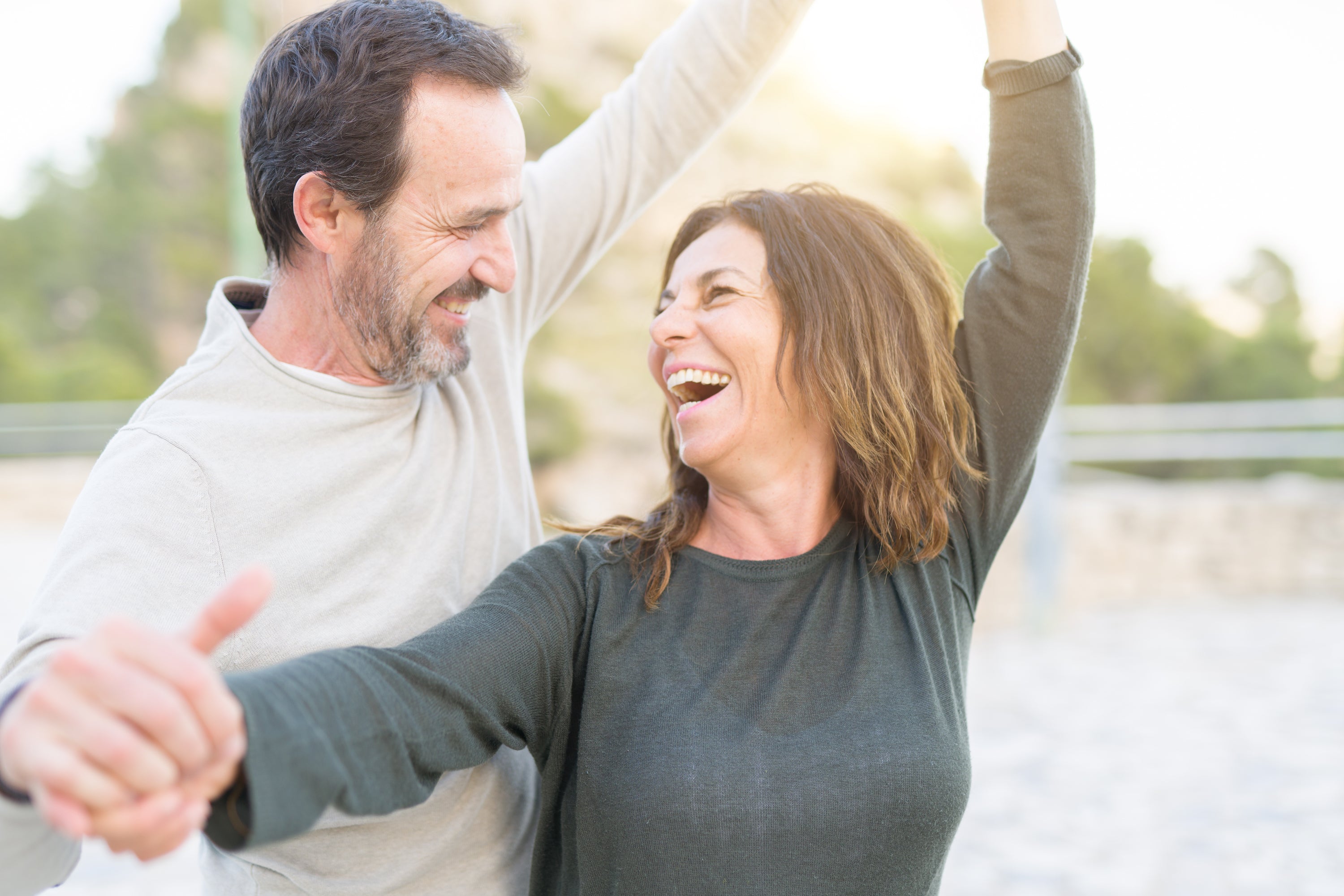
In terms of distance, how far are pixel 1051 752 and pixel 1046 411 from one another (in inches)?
136

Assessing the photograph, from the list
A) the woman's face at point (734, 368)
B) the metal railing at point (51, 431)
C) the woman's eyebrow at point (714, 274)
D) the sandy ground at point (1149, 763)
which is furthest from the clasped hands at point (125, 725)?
the metal railing at point (51, 431)

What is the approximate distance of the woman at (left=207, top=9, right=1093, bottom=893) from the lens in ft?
4.06

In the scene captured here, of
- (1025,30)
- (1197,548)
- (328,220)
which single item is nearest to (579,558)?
(328,220)

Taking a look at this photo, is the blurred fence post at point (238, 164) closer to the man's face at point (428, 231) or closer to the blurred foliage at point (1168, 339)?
the man's face at point (428, 231)

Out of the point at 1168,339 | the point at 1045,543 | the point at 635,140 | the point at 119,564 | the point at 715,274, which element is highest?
the point at 635,140

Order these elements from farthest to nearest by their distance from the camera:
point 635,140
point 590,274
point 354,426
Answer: point 590,274 < point 635,140 < point 354,426

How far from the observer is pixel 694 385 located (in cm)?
162

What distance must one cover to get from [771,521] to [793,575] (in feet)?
0.34

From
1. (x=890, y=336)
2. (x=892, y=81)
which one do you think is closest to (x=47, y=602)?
(x=890, y=336)

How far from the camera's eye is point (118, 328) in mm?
20234

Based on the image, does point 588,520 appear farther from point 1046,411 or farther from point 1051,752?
point 1051,752

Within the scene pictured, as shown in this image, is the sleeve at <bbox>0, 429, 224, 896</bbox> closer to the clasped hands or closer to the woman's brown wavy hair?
the clasped hands

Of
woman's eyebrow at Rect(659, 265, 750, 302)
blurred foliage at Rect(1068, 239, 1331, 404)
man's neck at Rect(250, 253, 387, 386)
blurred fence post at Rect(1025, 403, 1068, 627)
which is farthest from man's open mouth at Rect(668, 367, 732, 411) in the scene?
blurred foliage at Rect(1068, 239, 1331, 404)

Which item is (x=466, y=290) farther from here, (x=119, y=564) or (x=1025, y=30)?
(x=1025, y=30)
